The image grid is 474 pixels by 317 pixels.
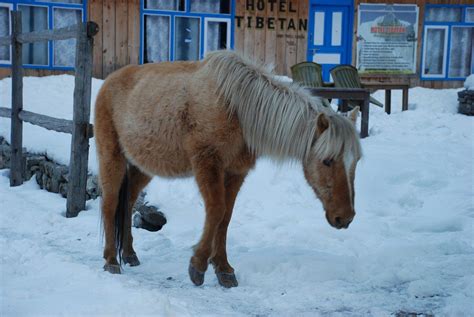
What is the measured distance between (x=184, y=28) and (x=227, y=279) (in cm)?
1146

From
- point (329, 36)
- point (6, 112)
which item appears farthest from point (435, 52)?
point (6, 112)

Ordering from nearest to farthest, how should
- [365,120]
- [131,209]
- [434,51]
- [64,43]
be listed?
[131,209] → [365,120] → [64,43] → [434,51]

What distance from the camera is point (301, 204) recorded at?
647 centimetres

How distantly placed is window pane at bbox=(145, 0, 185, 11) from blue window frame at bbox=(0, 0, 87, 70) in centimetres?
158

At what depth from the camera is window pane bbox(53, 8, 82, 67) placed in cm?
1384

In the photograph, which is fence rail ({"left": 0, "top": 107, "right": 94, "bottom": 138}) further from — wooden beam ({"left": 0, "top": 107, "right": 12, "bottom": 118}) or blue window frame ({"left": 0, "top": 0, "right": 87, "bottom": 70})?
blue window frame ({"left": 0, "top": 0, "right": 87, "bottom": 70})

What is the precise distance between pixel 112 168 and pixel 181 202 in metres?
1.73

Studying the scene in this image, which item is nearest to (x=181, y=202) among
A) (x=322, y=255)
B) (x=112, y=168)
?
(x=112, y=168)

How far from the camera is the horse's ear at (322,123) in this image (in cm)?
381


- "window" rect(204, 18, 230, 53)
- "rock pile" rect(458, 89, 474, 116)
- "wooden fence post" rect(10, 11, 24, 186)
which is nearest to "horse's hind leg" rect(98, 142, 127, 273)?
"wooden fence post" rect(10, 11, 24, 186)

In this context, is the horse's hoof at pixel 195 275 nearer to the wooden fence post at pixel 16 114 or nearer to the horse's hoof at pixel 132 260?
the horse's hoof at pixel 132 260

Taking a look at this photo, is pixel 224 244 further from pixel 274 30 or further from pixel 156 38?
pixel 274 30

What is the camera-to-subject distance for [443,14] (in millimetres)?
15977

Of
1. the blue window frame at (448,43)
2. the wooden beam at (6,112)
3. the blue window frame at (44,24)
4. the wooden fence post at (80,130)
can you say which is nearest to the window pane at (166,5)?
the blue window frame at (44,24)
